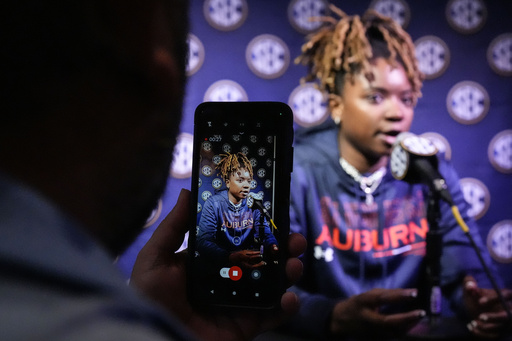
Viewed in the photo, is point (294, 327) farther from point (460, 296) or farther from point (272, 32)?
point (272, 32)

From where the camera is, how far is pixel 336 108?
1699 mm

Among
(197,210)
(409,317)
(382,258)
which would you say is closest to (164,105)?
(197,210)

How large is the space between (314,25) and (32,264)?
168 cm

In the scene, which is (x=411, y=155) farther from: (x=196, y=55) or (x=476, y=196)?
(x=196, y=55)

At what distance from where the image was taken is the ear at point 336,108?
169 centimetres

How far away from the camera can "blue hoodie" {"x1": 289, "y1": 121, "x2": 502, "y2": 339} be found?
5.09ft

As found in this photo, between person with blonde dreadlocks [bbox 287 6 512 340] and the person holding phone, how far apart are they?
1323mm

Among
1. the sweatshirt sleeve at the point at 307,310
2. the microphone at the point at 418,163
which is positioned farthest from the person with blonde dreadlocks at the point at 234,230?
the sweatshirt sleeve at the point at 307,310

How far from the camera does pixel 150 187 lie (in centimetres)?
27

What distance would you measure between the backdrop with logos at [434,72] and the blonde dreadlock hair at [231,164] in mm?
1021

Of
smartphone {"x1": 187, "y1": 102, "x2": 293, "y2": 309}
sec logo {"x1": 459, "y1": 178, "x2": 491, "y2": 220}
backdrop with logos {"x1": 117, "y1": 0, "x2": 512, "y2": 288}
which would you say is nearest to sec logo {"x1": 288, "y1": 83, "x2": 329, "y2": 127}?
backdrop with logos {"x1": 117, "y1": 0, "x2": 512, "y2": 288}

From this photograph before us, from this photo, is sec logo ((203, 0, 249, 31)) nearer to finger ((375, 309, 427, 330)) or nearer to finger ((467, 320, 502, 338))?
finger ((375, 309, 427, 330))

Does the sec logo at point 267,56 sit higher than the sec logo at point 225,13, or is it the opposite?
the sec logo at point 225,13

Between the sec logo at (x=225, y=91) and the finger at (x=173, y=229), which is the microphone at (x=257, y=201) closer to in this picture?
the finger at (x=173, y=229)
